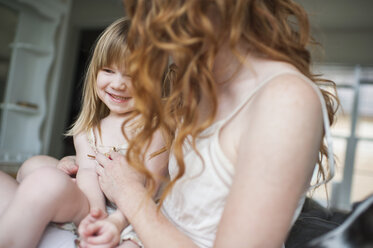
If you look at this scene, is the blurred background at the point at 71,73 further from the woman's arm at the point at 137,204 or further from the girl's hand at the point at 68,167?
the girl's hand at the point at 68,167

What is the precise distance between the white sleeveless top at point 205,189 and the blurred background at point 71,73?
488mm

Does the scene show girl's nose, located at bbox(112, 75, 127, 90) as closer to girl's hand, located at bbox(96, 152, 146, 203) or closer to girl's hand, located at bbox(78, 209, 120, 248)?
girl's hand, located at bbox(96, 152, 146, 203)

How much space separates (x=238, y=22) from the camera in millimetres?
775

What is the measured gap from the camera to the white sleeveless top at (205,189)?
836 millimetres

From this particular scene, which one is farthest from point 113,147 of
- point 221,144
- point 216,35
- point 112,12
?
point 112,12

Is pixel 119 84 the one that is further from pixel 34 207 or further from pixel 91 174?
pixel 34 207

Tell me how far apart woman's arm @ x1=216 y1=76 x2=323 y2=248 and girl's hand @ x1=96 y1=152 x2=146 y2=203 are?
0.32 meters

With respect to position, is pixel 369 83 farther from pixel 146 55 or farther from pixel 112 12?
pixel 146 55

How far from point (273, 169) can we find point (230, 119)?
0.64 ft

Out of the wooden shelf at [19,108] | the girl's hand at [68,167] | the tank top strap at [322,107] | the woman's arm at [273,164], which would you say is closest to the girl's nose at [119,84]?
the girl's hand at [68,167]

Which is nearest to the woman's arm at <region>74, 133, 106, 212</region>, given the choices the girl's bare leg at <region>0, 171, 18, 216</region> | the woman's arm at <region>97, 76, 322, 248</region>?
the girl's bare leg at <region>0, 171, 18, 216</region>

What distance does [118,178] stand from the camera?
3.34ft

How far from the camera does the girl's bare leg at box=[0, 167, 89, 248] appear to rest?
0.78 metres

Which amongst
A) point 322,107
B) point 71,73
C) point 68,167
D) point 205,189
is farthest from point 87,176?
point 71,73
